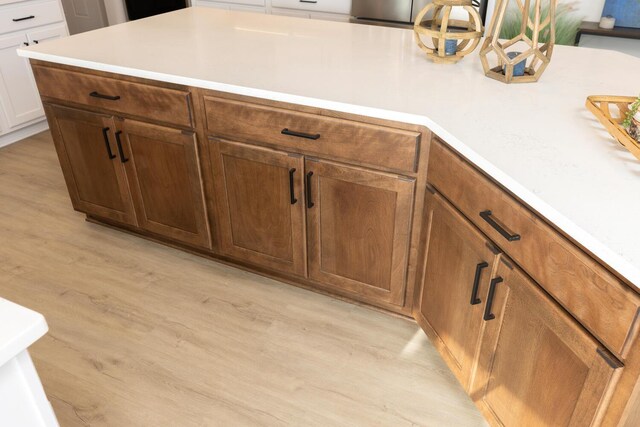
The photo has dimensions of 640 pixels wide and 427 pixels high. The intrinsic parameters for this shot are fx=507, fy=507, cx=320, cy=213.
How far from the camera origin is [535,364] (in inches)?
48.3

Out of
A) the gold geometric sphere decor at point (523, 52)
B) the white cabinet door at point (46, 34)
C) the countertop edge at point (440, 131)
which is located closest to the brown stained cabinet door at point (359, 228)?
the countertop edge at point (440, 131)

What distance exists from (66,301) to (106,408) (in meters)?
0.64

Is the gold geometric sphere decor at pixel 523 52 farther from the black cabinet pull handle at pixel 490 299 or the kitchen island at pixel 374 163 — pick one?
the black cabinet pull handle at pixel 490 299

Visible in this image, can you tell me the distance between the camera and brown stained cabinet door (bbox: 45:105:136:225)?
2219mm

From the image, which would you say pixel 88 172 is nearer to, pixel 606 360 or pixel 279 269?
pixel 279 269

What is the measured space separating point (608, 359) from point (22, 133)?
12.6 ft

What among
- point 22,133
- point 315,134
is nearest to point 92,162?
point 315,134

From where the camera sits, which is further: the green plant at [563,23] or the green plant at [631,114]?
the green plant at [563,23]

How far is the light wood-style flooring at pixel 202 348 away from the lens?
1675 millimetres

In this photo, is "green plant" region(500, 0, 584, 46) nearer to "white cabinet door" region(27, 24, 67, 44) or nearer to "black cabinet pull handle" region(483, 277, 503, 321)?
"black cabinet pull handle" region(483, 277, 503, 321)

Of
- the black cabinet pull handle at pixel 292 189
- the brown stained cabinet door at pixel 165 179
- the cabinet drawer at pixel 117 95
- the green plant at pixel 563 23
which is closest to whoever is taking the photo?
the black cabinet pull handle at pixel 292 189

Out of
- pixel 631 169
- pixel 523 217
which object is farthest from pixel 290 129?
pixel 631 169

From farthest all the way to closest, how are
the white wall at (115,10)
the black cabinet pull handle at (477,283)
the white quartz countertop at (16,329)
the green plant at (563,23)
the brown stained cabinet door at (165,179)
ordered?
the white wall at (115,10) < the green plant at (563,23) < the brown stained cabinet door at (165,179) < the black cabinet pull handle at (477,283) < the white quartz countertop at (16,329)

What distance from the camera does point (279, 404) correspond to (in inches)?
66.7
